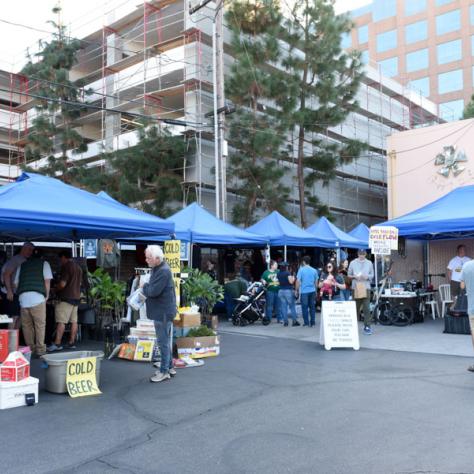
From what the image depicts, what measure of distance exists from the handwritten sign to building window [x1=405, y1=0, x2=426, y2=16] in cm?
4474

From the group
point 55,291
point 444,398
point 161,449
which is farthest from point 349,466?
point 55,291

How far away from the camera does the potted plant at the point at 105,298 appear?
10.3 metres

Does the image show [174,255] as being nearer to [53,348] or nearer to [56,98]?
[53,348]

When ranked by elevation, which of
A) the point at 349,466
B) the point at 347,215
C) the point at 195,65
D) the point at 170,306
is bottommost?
the point at 349,466

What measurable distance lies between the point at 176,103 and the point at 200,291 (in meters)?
17.3

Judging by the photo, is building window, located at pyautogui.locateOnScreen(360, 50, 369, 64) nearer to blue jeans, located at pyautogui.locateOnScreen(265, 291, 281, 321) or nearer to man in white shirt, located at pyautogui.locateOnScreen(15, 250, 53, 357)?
blue jeans, located at pyautogui.locateOnScreen(265, 291, 281, 321)

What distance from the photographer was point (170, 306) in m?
6.58

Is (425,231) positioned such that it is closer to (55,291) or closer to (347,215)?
(55,291)

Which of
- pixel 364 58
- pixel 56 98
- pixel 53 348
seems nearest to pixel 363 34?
pixel 364 58

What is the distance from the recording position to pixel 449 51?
47.6m

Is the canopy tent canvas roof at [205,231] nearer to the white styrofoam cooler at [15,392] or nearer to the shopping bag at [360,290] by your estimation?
the shopping bag at [360,290]

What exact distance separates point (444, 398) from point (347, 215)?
85.4ft

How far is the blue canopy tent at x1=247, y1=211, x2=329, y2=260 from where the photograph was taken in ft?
51.6

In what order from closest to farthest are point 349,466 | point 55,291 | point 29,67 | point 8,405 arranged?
1. point 349,466
2. point 8,405
3. point 55,291
4. point 29,67
